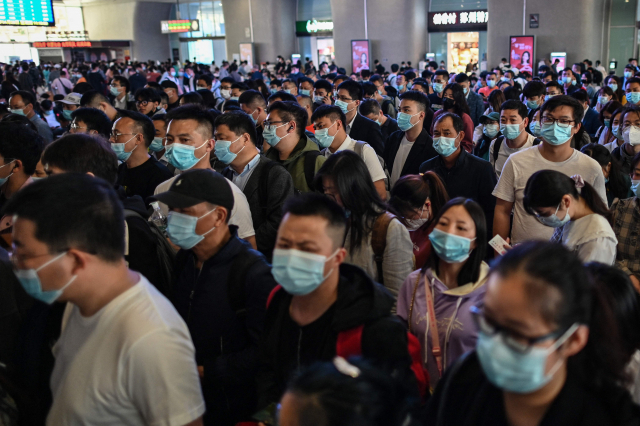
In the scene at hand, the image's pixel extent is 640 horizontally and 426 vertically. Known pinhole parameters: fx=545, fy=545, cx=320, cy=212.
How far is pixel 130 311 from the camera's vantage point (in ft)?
5.78

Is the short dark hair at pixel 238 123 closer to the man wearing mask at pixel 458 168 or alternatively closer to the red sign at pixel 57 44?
the man wearing mask at pixel 458 168

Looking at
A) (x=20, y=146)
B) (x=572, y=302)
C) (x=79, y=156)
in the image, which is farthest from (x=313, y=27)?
(x=572, y=302)

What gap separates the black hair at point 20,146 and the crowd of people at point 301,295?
0.6 inches

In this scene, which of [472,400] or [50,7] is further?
[50,7]

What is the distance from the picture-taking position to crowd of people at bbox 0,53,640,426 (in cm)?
149

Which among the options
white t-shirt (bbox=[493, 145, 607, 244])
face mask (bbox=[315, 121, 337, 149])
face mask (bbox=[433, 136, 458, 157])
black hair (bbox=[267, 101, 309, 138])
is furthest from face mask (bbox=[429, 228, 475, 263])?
face mask (bbox=[315, 121, 337, 149])

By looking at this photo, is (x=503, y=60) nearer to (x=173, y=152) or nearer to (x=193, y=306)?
(x=173, y=152)

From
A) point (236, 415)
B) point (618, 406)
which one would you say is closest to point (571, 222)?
point (618, 406)

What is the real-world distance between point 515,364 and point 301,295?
94cm

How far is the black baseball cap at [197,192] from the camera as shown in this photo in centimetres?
258

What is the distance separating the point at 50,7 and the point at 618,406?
20730 mm

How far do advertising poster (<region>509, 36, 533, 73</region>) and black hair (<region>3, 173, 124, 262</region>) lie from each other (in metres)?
19.3

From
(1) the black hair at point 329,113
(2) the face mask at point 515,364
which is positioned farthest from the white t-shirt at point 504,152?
(2) the face mask at point 515,364

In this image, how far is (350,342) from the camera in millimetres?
1928
